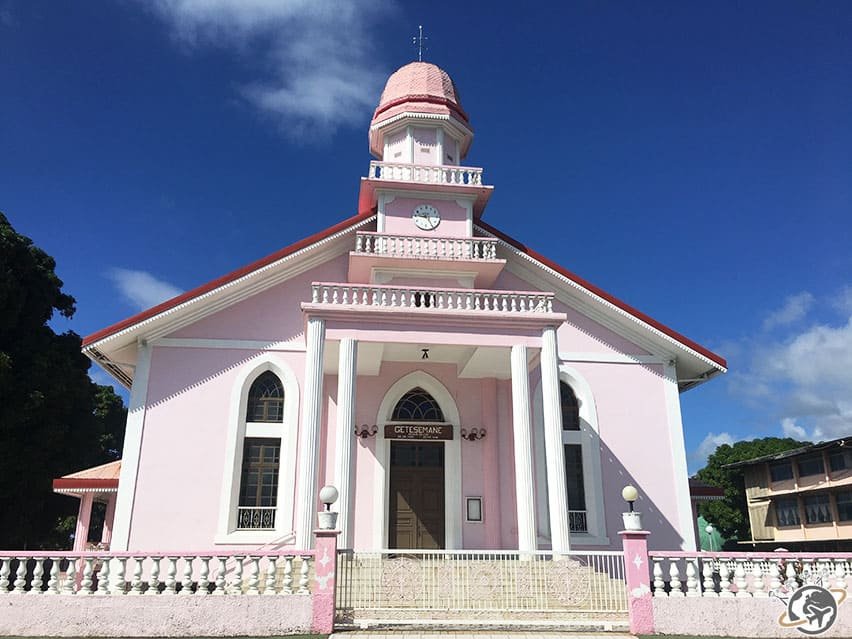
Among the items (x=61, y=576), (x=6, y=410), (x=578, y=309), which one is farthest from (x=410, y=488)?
(x=6, y=410)

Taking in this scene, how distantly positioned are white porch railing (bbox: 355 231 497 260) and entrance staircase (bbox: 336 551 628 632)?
8.00m

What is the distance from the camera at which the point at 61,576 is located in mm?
9906

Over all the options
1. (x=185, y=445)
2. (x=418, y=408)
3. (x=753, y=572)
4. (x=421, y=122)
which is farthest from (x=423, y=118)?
(x=753, y=572)

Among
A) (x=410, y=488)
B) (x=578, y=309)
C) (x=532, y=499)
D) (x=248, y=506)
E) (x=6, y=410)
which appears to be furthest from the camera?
(x=6, y=410)

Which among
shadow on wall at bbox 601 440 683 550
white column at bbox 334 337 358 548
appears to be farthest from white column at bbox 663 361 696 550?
white column at bbox 334 337 358 548

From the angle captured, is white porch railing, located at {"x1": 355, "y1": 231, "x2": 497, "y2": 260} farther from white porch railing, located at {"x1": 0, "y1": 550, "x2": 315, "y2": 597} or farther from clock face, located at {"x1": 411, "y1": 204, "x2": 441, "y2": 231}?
white porch railing, located at {"x1": 0, "y1": 550, "x2": 315, "y2": 597}

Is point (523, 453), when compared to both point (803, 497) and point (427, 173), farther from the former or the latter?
point (803, 497)

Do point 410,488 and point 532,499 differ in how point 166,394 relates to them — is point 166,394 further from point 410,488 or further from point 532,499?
point 532,499

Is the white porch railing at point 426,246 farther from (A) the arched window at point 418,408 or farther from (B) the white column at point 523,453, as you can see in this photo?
(B) the white column at point 523,453

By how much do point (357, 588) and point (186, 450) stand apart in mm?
6199

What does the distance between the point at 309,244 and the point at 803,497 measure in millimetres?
26797

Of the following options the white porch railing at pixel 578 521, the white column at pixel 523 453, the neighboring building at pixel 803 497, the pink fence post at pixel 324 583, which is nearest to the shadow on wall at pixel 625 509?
the white porch railing at pixel 578 521

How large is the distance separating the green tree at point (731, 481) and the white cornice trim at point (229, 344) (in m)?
30.9

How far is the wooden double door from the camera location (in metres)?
15.2
